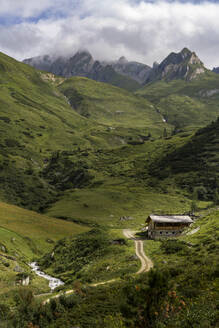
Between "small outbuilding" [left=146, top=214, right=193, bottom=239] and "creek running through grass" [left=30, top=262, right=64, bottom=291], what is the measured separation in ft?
107

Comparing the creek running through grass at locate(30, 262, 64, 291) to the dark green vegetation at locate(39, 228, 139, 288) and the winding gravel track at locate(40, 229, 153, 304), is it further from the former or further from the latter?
the winding gravel track at locate(40, 229, 153, 304)

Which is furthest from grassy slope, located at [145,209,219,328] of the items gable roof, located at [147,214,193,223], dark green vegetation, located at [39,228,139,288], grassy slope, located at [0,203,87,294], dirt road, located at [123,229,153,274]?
grassy slope, located at [0,203,87,294]

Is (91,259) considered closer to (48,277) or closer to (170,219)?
(48,277)

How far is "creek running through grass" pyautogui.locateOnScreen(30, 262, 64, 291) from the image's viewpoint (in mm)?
71037

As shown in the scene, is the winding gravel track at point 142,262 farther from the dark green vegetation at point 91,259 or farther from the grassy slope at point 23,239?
the grassy slope at point 23,239

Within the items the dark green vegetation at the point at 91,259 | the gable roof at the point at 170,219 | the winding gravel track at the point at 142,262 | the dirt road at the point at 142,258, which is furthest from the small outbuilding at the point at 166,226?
the dark green vegetation at the point at 91,259

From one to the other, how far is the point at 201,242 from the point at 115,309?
125 ft

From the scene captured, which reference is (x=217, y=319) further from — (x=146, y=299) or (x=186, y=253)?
(x=186, y=253)

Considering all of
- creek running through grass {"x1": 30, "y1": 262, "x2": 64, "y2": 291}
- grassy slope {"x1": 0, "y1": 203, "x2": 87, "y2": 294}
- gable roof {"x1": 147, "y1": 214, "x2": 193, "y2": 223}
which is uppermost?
gable roof {"x1": 147, "y1": 214, "x2": 193, "y2": 223}

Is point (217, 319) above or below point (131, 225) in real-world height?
above

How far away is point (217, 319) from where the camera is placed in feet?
77.2

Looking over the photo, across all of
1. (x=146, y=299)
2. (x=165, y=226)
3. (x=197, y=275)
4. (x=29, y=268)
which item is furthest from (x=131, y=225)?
(x=146, y=299)

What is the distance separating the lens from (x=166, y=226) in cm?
9706

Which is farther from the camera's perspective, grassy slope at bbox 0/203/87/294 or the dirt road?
grassy slope at bbox 0/203/87/294
